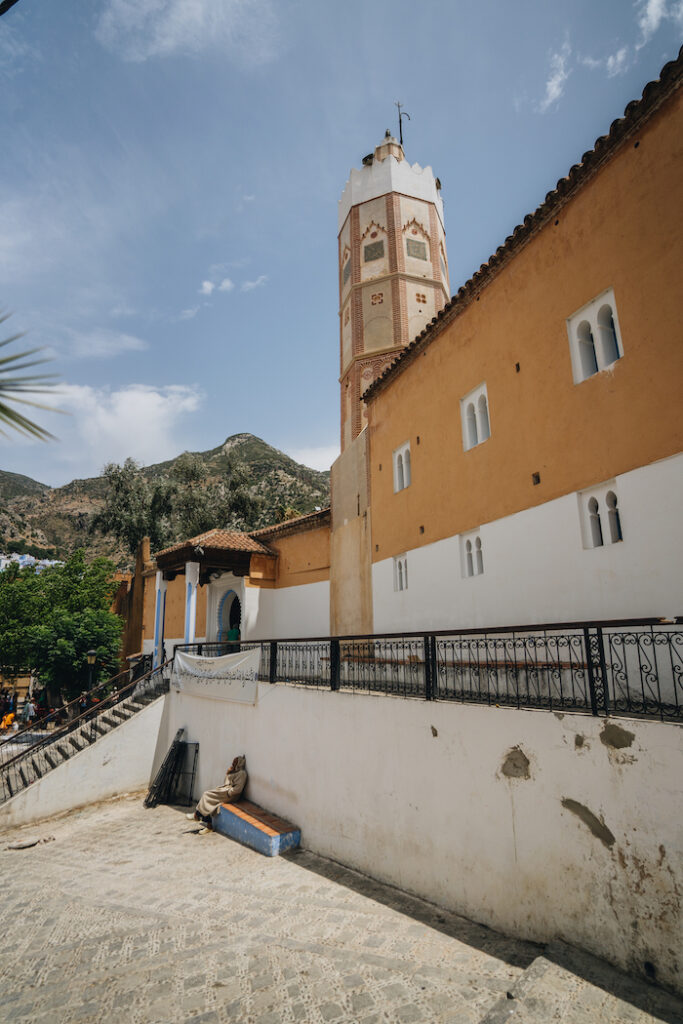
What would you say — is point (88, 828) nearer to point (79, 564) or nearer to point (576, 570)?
point (576, 570)

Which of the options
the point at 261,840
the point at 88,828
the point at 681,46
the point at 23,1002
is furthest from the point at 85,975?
the point at 681,46

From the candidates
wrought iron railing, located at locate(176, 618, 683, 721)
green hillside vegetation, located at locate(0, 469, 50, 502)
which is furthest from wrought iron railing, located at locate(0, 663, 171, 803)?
green hillside vegetation, located at locate(0, 469, 50, 502)

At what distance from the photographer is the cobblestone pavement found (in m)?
4.79

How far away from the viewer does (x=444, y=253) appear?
1959cm

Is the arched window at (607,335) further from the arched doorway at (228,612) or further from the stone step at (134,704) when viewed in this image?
the arched doorway at (228,612)

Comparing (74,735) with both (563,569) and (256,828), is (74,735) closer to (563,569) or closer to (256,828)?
(256,828)

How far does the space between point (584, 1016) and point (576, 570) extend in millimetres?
4701

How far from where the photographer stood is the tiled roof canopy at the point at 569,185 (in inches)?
251

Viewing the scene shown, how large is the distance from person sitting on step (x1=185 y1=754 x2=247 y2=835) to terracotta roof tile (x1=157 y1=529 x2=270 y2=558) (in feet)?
25.1

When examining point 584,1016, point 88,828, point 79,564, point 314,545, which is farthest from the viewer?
point 79,564

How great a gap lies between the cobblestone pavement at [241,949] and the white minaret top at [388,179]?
19406 mm

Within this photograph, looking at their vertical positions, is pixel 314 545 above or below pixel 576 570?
above

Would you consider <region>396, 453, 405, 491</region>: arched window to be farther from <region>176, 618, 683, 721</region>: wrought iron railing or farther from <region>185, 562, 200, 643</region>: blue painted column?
<region>185, 562, 200, 643</region>: blue painted column

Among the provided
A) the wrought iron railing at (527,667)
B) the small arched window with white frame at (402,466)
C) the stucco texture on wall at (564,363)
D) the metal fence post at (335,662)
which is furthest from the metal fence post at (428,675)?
the small arched window with white frame at (402,466)
